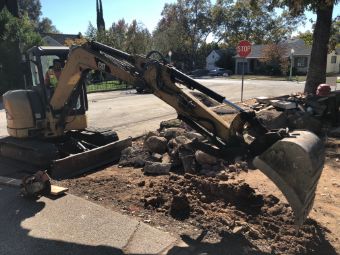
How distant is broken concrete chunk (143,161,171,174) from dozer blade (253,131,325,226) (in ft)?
10.8

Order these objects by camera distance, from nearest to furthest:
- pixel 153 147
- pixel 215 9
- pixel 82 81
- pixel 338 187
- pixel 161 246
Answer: pixel 161 246 < pixel 338 187 < pixel 82 81 < pixel 153 147 < pixel 215 9

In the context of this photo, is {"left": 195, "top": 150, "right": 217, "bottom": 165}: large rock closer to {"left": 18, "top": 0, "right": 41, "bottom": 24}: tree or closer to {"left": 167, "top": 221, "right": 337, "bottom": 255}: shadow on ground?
{"left": 167, "top": 221, "right": 337, "bottom": 255}: shadow on ground

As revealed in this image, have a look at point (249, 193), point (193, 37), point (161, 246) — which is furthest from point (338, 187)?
point (193, 37)

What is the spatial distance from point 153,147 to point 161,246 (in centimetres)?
437

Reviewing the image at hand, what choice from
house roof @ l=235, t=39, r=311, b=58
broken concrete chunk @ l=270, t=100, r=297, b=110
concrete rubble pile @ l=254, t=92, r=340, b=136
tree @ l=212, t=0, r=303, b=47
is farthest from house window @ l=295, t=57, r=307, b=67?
broken concrete chunk @ l=270, t=100, r=297, b=110

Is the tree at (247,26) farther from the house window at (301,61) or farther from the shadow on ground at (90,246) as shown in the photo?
the shadow on ground at (90,246)

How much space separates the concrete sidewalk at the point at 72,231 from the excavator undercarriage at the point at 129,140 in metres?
1.39

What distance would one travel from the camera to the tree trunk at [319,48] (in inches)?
631

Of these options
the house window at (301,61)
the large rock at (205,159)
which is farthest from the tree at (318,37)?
the house window at (301,61)

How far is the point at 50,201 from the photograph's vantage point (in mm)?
6551

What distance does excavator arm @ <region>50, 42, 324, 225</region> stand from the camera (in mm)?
4625

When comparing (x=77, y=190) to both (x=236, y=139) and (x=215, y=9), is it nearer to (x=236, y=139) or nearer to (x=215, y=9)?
(x=236, y=139)

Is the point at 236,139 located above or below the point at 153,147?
above

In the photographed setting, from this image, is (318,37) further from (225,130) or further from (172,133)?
(225,130)
